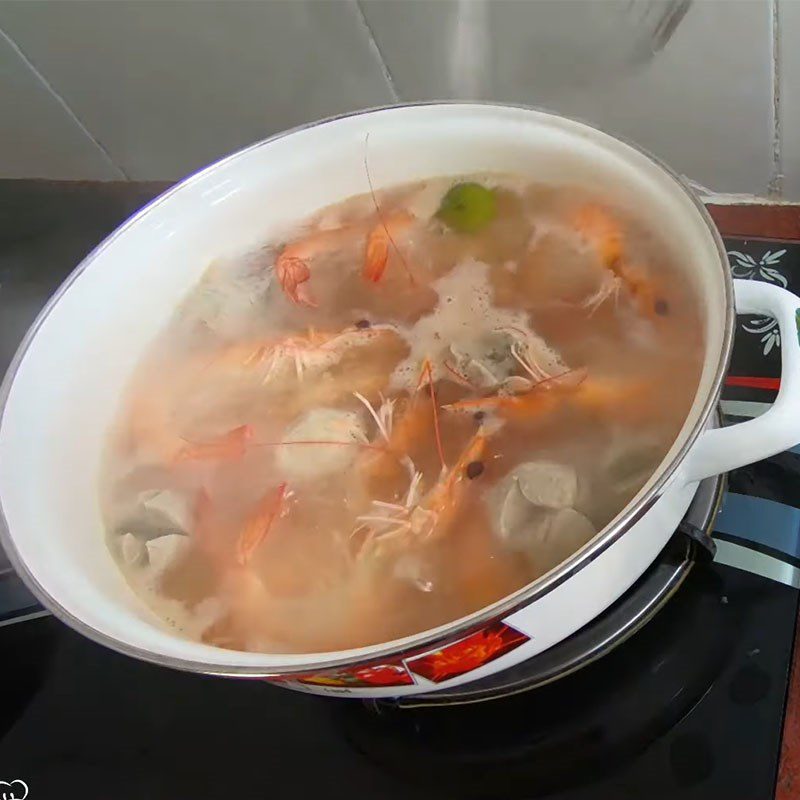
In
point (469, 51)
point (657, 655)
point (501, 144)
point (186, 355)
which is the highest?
point (469, 51)

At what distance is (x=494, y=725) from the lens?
715mm

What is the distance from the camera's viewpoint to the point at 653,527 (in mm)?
642

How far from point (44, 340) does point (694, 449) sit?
0.55m

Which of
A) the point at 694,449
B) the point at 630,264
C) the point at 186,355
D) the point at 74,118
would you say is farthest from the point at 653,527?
the point at 74,118

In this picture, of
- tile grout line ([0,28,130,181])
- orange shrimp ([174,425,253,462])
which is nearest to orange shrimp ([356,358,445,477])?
orange shrimp ([174,425,253,462])

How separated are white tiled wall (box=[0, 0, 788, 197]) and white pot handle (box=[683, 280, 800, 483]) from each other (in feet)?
1.09

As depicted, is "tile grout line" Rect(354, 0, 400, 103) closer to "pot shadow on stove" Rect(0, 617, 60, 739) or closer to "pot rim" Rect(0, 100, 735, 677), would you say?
"pot rim" Rect(0, 100, 735, 677)

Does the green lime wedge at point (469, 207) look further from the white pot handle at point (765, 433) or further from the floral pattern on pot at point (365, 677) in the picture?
the floral pattern on pot at point (365, 677)

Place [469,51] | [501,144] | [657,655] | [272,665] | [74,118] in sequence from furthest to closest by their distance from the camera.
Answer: [74,118], [469,51], [501,144], [657,655], [272,665]

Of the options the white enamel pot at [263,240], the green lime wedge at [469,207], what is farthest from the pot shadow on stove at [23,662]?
the green lime wedge at [469,207]

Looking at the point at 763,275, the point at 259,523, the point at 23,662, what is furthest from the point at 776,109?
the point at 23,662

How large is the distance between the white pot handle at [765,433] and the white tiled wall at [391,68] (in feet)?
1.09

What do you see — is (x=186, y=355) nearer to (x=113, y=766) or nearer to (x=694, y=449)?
(x=113, y=766)

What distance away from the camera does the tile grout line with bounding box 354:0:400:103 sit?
3.11 feet
